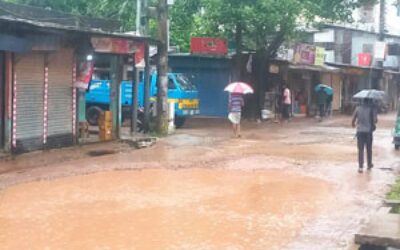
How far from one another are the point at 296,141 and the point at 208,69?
10297 mm

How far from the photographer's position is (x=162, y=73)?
2011 centimetres

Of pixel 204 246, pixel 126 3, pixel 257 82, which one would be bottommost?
pixel 204 246

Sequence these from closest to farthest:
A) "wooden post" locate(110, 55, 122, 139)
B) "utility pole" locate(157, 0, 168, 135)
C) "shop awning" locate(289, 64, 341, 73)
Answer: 1. "wooden post" locate(110, 55, 122, 139)
2. "utility pole" locate(157, 0, 168, 135)
3. "shop awning" locate(289, 64, 341, 73)

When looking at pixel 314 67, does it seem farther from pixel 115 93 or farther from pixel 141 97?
pixel 115 93

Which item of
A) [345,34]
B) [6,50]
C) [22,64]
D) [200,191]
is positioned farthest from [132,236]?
[345,34]

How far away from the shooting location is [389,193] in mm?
10477

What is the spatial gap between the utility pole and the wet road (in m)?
2.99

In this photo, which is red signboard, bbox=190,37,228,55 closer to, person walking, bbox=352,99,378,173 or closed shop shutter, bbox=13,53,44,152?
closed shop shutter, bbox=13,53,44,152

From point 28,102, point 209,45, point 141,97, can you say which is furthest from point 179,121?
point 28,102

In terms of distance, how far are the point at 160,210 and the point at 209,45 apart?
56.6ft

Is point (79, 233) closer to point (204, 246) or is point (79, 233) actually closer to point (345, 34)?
point (204, 246)

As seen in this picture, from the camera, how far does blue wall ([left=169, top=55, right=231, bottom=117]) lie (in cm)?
2838

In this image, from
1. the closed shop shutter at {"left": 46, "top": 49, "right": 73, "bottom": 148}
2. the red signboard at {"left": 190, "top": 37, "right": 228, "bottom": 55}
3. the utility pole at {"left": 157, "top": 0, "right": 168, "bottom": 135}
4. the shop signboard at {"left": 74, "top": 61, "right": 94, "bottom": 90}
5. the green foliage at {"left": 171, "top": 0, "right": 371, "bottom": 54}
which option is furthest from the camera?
the red signboard at {"left": 190, "top": 37, "right": 228, "bottom": 55}

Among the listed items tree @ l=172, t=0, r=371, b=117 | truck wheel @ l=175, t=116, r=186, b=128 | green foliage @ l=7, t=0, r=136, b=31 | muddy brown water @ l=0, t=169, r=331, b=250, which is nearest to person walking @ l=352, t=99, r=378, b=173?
muddy brown water @ l=0, t=169, r=331, b=250
